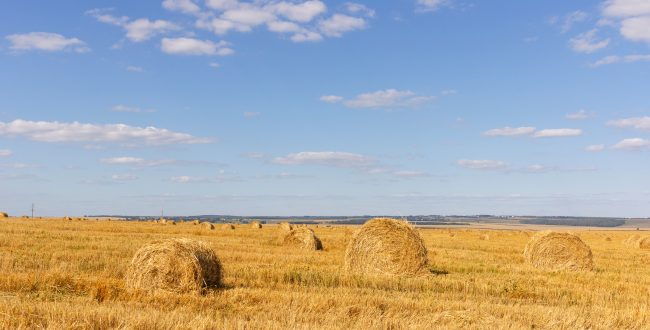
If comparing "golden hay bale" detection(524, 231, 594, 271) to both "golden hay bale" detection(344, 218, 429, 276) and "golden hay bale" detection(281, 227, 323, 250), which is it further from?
"golden hay bale" detection(281, 227, 323, 250)

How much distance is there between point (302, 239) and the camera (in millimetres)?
26297

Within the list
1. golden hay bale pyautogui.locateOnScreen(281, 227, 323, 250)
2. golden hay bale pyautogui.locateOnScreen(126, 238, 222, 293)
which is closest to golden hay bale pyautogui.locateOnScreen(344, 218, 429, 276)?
golden hay bale pyautogui.locateOnScreen(126, 238, 222, 293)

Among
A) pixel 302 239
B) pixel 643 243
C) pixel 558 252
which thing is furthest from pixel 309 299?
pixel 643 243

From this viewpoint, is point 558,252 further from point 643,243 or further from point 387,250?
point 643,243

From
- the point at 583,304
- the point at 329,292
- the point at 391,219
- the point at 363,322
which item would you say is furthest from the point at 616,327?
the point at 391,219

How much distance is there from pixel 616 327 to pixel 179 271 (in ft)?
25.4

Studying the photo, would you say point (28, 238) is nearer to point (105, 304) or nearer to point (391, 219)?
point (391, 219)

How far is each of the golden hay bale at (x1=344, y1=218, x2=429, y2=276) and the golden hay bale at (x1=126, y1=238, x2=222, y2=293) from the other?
5776 mm

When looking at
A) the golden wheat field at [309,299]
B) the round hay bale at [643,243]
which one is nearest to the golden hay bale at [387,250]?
the golden wheat field at [309,299]

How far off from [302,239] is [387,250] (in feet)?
30.8

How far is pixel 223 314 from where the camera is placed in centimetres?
916

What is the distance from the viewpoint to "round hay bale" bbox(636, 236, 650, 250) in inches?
1391

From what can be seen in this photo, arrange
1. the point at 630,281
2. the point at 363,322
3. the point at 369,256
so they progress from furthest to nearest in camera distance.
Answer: the point at 369,256 → the point at 630,281 → the point at 363,322

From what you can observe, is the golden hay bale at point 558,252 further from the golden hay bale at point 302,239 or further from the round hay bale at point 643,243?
the round hay bale at point 643,243
